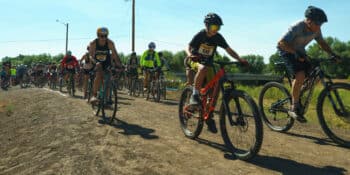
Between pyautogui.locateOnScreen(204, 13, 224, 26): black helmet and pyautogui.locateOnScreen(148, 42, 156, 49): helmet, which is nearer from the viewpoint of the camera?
pyautogui.locateOnScreen(204, 13, 224, 26): black helmet

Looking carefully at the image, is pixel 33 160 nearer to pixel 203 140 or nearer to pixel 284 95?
pixel 203 140

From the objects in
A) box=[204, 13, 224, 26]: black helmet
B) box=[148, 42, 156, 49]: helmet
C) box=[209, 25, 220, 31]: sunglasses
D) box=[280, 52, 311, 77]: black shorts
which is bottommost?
box=[280, 52, 311, 77]: black shorts

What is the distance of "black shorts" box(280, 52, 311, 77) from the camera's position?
6.49 metres

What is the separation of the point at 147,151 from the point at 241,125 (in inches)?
59.7

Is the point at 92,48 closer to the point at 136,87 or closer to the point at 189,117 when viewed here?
the point at 189,117

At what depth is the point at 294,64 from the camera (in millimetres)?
6551

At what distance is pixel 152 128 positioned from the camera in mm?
7785

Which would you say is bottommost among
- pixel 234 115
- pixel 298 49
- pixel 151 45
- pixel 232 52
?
pixel 234 115

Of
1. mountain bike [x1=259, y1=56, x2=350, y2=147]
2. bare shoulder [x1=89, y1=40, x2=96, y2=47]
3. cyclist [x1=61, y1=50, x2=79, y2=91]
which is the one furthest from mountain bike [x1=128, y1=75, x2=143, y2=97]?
mountain bike [x1=259, y1=56, x2=350, y2=147]

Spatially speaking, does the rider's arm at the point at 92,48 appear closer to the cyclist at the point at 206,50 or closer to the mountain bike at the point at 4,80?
the cyclist at the point at 206,50

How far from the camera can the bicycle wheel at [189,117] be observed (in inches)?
248

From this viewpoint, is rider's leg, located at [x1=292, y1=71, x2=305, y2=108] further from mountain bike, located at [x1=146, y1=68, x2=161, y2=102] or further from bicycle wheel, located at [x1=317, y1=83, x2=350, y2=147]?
mountain bike, located at [x1=146, y1=68, x2=161, y2=102]

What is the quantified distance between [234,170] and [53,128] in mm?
4923

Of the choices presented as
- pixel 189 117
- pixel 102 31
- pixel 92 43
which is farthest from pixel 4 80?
pixel 189 117
